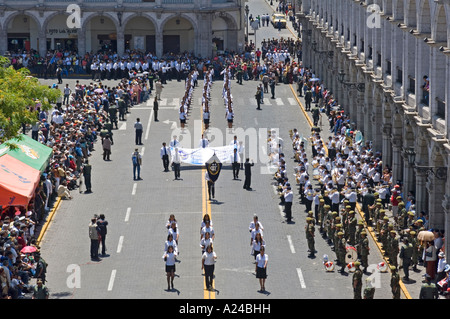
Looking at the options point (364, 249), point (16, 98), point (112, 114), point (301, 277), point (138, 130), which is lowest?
point (301, 277)

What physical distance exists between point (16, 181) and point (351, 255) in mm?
14117

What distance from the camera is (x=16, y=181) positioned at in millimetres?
51188

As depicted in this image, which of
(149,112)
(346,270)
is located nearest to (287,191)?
(346,270)

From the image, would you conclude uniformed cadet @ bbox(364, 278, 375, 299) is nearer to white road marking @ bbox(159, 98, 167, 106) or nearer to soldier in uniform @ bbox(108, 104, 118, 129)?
soldier in uniform @ bbox(108, 104, 118, 129)

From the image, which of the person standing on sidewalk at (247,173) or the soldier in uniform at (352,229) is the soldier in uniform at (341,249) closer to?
the soldier in uniform at (352,229)

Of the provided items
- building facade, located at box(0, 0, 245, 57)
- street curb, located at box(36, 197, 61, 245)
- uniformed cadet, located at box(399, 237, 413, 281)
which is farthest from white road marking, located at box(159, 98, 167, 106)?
uniformed cadet, located at box(399, 237, 413, 281)

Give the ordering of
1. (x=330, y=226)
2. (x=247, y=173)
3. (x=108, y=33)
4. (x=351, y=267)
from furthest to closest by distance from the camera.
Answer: (x=108, y=33) → (x=247, y=173) → (x=330, y=226) → (x=351, y=267)

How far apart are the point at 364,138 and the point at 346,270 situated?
868 inches

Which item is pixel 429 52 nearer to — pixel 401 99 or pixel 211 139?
pixel 401 99

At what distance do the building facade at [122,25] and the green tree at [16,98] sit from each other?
49.8 m

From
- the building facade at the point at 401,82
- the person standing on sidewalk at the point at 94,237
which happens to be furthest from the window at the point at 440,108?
the person standing on sidewalk at the point at 94,237

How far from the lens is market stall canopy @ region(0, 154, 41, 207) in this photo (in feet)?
163

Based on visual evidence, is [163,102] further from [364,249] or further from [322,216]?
[364,249]

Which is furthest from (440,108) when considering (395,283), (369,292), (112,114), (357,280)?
(112,114)
